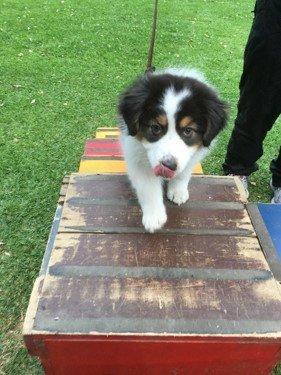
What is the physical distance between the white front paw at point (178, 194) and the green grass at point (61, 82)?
108 cm

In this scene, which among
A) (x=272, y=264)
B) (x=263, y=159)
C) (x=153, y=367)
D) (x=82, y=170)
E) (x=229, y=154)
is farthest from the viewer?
(x=263, y=159)

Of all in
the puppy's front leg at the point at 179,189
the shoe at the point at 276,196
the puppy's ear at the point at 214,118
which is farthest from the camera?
the shoe at the point at 276,196

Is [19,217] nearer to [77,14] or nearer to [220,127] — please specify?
[220,127]

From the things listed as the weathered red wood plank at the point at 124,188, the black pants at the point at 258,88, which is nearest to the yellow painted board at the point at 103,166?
the weathered red wood plank at the point at 124,188

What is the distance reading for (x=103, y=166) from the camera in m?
3.15

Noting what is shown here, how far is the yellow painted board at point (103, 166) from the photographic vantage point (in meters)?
3.10

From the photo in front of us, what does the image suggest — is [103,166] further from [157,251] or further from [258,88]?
[258,88]

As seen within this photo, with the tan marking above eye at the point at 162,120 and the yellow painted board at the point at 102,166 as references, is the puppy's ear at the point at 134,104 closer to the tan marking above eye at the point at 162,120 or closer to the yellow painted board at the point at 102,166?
the tan marking above eye at the point at 162,120

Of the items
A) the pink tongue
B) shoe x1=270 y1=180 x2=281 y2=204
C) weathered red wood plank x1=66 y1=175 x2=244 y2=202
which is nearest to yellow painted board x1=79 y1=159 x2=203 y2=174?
weathered red wood plank x1=66 y1=175 x2=244 y2=202

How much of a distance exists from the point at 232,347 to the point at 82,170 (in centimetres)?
173

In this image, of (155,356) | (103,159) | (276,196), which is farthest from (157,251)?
(276,196)

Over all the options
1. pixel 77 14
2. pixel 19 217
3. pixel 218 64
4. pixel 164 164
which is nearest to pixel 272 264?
pixel 164 164

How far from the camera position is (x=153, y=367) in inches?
76.5

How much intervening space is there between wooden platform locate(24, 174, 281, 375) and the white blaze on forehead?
654 millimetres
